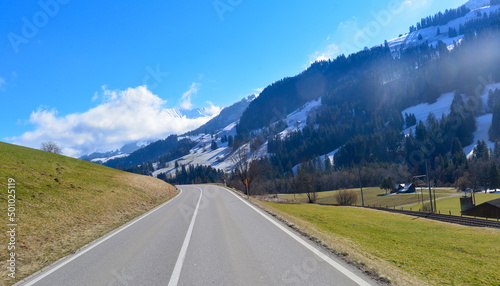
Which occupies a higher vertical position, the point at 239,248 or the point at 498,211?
the point at 239,248

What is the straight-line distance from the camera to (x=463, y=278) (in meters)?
5.63

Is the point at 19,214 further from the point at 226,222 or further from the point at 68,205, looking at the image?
the point at 226,222

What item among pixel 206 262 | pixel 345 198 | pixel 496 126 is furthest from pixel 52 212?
pixel 496 126

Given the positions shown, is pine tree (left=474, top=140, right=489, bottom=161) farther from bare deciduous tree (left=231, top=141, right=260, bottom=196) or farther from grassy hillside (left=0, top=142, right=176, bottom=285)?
grassy hillside (left=0, top=142, right=176, bottom=285)

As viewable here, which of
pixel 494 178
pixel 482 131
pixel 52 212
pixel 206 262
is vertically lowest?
pixel 494 178

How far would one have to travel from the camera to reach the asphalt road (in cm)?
570

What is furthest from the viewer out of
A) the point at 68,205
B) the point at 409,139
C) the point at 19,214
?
the point at 409,139

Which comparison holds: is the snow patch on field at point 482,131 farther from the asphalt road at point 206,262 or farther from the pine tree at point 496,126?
the asphalt road at point 206,262

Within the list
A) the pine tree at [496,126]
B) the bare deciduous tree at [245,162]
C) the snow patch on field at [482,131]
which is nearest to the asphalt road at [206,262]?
the bare deciduous tree at [245,162]

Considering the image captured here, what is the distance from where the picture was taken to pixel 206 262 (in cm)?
697

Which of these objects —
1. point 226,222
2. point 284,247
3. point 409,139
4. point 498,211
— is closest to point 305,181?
point 498,211

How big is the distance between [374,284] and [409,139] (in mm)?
195726

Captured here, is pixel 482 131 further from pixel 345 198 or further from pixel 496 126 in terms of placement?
pixel 345 198

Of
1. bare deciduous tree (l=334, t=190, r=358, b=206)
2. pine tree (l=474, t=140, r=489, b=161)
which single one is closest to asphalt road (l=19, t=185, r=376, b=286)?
bare deciduous tree (l=334, t=190, r=358, b=206)
